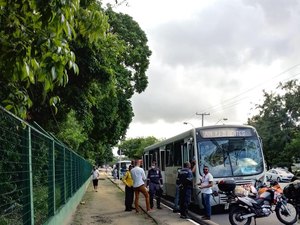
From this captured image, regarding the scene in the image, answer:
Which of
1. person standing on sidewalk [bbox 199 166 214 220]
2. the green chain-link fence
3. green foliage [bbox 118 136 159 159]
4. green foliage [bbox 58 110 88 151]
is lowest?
person standing on sidewalk [bbox 199 166 214 220]

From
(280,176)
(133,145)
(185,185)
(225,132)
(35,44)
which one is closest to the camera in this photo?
(35,44)

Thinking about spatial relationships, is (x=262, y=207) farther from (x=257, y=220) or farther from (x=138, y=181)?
(x=138, y=181)

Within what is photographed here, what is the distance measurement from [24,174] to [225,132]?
35.7 feet

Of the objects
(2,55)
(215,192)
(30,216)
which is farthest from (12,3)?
(215,192)

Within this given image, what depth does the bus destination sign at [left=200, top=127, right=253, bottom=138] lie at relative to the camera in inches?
648

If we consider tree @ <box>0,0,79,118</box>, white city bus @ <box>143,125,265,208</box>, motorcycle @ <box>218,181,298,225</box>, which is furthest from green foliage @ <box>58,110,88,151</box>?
tree @ <box>0,0,79,118</box>

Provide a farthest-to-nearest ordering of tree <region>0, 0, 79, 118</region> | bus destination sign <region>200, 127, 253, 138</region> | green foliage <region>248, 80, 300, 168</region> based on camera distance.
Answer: green foliage <region>248, 80, 300, 168</region> → bus destination sign <region>200, 127, 253, 138</region> → tree <region>0, 0, 79, 118</region>

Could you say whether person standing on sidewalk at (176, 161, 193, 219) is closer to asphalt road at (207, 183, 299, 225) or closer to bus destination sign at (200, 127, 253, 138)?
asphalt road at (207, 183, 299, 225)

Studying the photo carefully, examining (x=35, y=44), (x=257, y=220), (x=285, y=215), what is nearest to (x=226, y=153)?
(x=257, y=220)

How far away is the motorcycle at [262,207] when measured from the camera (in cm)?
1223

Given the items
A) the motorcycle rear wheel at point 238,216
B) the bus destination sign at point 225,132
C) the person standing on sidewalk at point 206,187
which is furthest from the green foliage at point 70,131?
the motorcycle rear wheel at point 238,216

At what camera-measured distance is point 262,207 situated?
1240 cm

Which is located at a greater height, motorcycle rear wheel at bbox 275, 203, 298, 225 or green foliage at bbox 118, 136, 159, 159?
green foliage at bbox 118, 136, 159, 159

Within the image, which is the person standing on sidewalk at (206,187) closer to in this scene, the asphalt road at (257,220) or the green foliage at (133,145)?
the asphalt road at (257,220)
